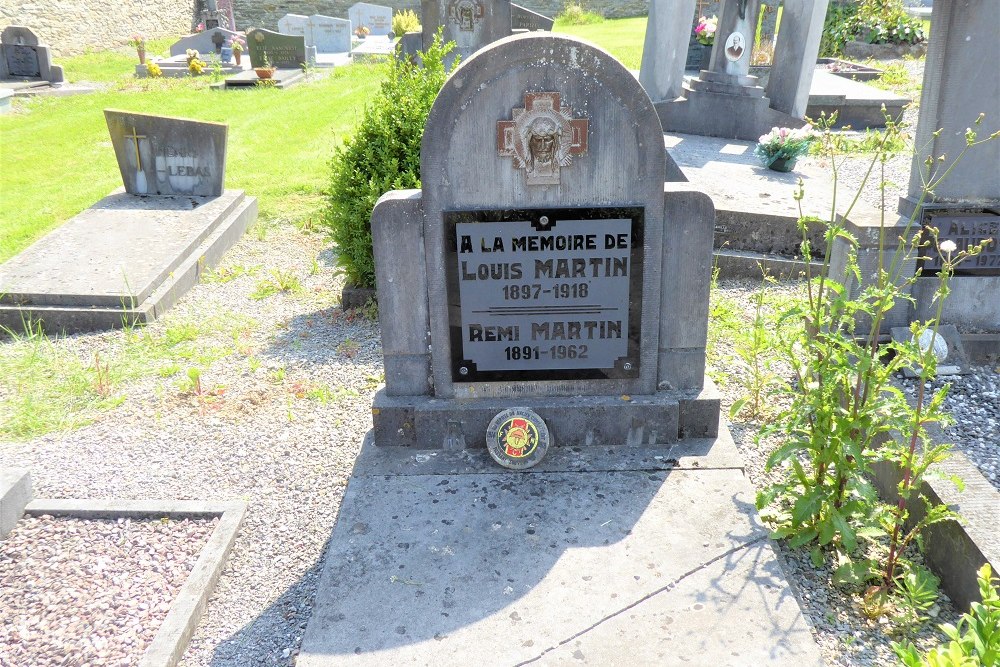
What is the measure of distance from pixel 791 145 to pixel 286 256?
525 cm

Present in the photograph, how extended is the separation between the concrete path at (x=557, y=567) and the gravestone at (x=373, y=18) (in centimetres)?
2565

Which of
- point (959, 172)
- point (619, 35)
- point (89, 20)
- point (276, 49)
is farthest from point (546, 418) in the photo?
point (89, 20)

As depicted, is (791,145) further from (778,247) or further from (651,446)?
(651,446)

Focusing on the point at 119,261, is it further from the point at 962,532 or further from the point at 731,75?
the point at 731,75

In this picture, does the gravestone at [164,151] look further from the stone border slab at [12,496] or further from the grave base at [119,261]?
the stone border slab at [12,496]

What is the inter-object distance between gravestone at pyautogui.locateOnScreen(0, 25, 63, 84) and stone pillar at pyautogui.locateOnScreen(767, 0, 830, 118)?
561 inches

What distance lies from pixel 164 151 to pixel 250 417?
4359 millimetres

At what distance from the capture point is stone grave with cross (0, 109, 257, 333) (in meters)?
6.00

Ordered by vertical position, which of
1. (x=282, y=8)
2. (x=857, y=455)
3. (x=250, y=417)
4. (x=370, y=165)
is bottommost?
(x=250, y=417)

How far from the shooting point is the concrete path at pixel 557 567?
2.77 m

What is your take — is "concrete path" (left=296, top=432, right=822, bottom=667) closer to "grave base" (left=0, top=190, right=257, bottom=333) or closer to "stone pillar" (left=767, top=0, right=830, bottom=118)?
"grave base" (left=0, top=190, right=257, bottom=333)

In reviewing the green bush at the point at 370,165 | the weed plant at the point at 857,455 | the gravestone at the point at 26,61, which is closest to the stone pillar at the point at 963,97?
the weed plant at the point at 857,455

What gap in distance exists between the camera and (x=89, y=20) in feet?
79.2

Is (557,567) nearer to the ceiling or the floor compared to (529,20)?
nearer to the floor
